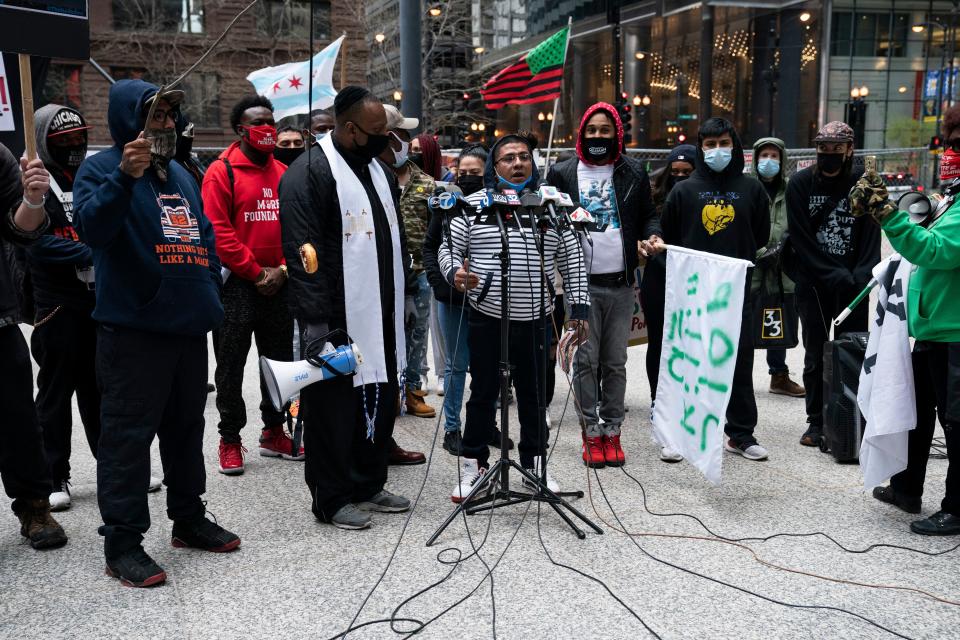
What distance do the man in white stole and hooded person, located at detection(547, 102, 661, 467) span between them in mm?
1366

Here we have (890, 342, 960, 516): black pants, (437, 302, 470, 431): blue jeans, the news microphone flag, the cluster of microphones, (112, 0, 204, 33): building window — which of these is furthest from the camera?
(112, 0, 204, 33): building window

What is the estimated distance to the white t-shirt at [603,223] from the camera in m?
5.03

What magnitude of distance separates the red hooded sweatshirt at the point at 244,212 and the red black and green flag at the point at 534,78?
8.88ft

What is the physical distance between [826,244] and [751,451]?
1.43 meters

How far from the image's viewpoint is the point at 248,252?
15.7 feet

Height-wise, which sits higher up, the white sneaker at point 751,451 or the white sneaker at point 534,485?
the white sneaker at point 534,485

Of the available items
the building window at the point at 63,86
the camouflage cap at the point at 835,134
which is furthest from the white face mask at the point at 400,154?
the building window at the point at 63,86

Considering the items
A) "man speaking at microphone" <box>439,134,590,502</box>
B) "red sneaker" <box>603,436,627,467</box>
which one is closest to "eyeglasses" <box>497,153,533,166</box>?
"man speaking at microphone" <box>439,134,590,502</box>

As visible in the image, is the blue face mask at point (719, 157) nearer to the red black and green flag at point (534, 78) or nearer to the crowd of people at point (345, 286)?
the crowd of people at point (345, 286)

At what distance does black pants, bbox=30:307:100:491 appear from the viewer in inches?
168

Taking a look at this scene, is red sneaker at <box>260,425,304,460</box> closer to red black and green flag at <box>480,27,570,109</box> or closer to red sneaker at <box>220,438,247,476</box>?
red sneaker at <box>220,438,247,476</box>

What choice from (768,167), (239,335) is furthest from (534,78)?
(239,335)

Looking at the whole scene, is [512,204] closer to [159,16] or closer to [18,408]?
[18,408]

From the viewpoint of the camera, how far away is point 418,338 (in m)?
6.58
